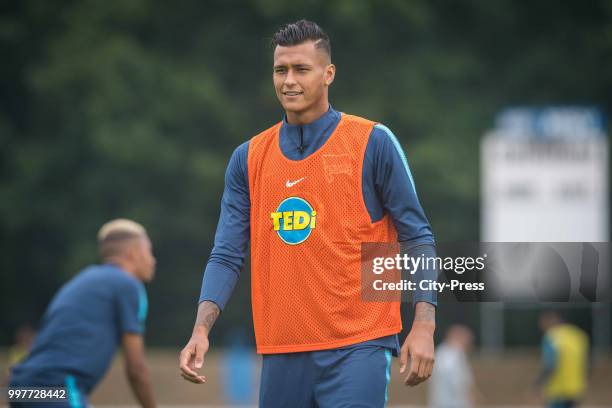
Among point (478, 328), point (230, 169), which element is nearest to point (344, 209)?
point (230, 169)

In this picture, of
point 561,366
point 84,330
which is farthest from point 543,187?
point 84,330

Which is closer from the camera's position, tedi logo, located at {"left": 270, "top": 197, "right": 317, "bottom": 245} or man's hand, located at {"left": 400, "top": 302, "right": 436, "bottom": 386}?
man's hand, located at {"left": 400, "top": 302, "right": 436, "bottom": 386}

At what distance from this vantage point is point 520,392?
74.8ft

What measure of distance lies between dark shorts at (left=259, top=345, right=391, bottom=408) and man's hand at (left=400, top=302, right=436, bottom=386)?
0.12 metres

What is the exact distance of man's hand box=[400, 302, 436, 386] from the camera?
178 inches

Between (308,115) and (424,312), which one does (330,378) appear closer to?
(424,312)

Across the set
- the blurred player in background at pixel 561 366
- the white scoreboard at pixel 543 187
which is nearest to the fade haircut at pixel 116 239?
the blurred player in background at pixel 561 366

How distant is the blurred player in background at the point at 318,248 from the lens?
4.70 metres

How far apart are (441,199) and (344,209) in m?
24.3

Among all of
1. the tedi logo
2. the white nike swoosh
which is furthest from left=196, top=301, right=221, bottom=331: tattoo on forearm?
the white nike swoosh

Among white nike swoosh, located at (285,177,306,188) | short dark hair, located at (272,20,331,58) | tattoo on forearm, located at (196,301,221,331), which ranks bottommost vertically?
tattoo on forearm, located at (196,301,221,331)

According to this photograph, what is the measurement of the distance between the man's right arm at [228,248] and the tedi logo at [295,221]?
0.24 m

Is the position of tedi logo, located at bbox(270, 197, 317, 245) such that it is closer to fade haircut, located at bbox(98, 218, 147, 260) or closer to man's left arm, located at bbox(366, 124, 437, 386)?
man's left arm, located at bbox(366, 124, 437, 386)

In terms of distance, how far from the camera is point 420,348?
178 inches
